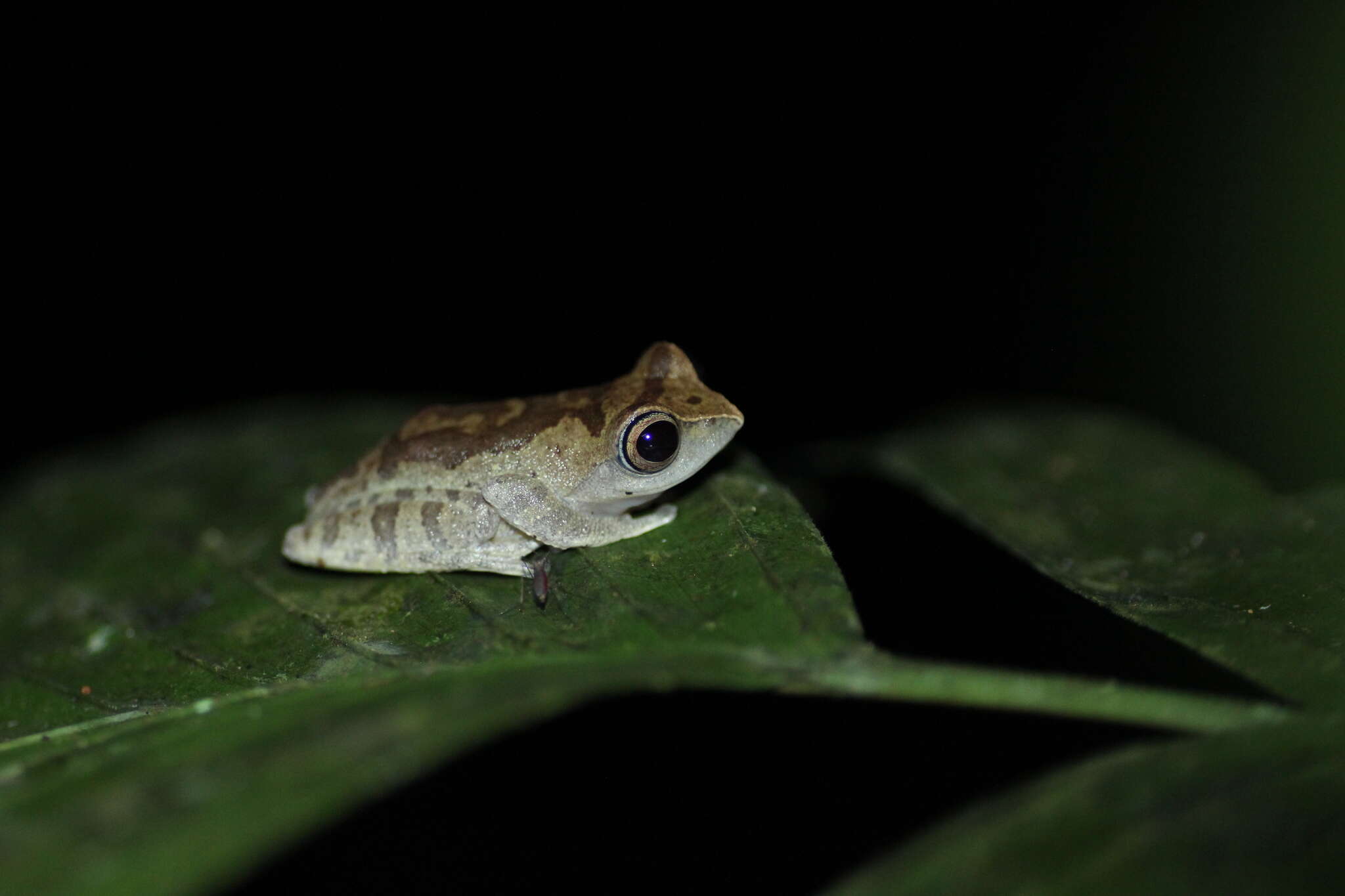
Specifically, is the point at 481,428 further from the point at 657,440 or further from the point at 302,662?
the point at 302,662

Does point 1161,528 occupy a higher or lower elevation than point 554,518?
lower

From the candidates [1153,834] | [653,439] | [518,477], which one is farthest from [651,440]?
[1153,834]

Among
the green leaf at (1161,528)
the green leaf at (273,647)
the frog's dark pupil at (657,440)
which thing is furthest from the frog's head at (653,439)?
the green leaf at (1161,528)

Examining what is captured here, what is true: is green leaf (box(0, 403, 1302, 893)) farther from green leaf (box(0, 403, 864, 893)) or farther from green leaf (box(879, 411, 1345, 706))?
green leaf (box(879, 411, 1345, 706))

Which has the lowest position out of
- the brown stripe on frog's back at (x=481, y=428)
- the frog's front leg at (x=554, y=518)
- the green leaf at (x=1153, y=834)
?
the green leaf at (x=1153, y=834)

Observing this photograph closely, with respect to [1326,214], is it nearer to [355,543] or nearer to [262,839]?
[355,543]

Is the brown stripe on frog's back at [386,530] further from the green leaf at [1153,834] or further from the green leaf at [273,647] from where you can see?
the green leaf at [1153,834]

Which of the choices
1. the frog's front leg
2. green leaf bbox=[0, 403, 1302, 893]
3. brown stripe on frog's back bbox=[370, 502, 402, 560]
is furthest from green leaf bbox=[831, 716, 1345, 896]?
brown stripe on frog's back bbox=[370, 502, 402, 560]
